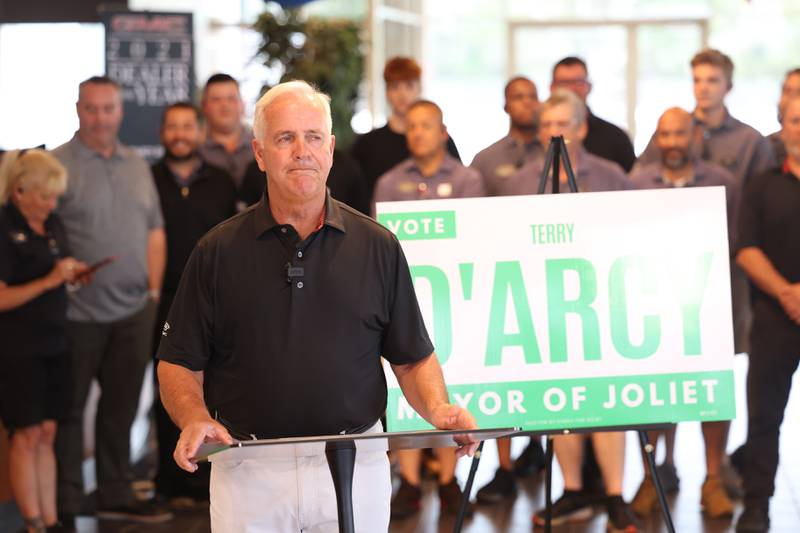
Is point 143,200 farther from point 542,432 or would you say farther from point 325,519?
point 325,519

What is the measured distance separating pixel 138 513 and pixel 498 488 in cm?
164

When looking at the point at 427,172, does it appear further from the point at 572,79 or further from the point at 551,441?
the point at 551,441

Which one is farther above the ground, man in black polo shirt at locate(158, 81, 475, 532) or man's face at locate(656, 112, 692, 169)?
man's face at locate(656, 112, 692, 169)

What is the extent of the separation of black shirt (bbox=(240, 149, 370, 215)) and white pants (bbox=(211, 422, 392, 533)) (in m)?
3.26

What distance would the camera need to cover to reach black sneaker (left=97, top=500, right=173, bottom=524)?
5527mm

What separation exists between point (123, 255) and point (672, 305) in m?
2.56

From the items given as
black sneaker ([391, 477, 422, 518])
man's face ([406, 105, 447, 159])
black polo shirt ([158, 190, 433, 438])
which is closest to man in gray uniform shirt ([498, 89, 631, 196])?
man's face ([406, 105, 447, 159])

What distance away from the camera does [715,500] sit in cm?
546

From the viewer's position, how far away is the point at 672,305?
418 cm

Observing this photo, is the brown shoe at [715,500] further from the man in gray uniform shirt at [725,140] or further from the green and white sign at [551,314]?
the green and white sign at [551,314]

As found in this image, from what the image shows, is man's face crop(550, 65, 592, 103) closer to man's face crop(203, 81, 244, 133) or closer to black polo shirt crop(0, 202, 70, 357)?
man's face crop(203, 81, 244, 133)

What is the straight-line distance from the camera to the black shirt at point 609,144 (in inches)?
252

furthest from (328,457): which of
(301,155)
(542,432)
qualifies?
(542,432)

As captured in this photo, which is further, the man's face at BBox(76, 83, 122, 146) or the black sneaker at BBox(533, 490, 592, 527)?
the man's face at BBox(76, 83, 122, 146)
